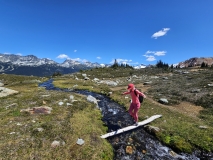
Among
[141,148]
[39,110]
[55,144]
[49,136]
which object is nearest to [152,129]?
[141,148]

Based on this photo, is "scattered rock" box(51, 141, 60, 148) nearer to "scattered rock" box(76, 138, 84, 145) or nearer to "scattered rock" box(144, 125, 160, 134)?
"scattered rock" box(76, 138, 84, 145)

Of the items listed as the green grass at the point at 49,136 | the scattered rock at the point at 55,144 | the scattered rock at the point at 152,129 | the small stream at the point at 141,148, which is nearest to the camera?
the green grass at the point at 49,136

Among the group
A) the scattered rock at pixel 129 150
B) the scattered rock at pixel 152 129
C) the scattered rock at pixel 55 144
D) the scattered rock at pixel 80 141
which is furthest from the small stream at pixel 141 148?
the scattered rock at pixel 55 144

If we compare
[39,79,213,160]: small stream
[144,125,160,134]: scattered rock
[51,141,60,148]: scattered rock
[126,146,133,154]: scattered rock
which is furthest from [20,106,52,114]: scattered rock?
[144,125,160,134]: scattered rock

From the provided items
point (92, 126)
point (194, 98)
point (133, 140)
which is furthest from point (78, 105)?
point (194, 98)

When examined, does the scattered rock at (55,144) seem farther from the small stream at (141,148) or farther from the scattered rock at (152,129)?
the scattered rock at (152,129)

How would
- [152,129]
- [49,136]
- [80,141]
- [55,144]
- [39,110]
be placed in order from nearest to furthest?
[55,144]
[80,141]
[49,136]
[152,129]
[39,110]

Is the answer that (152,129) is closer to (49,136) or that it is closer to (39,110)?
(49,136)

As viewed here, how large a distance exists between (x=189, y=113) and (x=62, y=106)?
1957cm

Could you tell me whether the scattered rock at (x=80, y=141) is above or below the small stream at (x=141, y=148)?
above

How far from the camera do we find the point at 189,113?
2233 cm

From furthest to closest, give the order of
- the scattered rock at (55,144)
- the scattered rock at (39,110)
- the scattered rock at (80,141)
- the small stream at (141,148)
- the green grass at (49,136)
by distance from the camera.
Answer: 1. the scattered rock at (39,110)
2. the scattered rock at (80,141)
3. the small stream at (141,148)
4. the scattered rock at (55,144)
5. the green grass at (49,136)

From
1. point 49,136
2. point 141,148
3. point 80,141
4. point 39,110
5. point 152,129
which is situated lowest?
point 141,148

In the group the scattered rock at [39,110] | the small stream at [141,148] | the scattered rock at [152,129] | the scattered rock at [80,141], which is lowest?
the small stream at [141,148]
